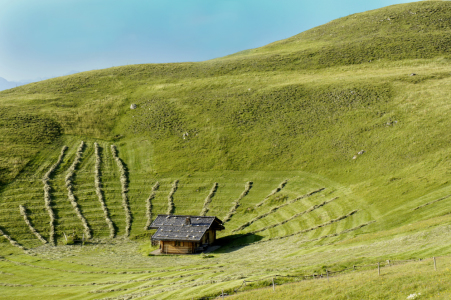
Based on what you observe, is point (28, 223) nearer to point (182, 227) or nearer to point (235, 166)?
point (182, 227)

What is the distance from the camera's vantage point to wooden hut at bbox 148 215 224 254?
62000mm

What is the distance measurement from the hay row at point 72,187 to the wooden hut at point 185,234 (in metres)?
13.6

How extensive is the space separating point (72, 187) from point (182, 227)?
1240 inches

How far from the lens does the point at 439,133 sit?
259 ft

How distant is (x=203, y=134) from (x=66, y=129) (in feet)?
129

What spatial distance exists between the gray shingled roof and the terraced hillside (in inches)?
143

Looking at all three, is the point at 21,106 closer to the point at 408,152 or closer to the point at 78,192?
the point at 78,192

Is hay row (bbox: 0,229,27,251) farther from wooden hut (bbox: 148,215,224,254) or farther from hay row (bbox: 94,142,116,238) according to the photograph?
wooden hut (bbox: 148,215,224,254)

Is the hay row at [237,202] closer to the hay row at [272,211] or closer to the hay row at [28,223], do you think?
the hay row at [272,211]

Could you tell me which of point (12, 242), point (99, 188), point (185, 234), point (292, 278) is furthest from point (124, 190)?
point (292, 278)

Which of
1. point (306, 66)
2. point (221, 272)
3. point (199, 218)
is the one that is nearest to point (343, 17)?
point (306, 66)

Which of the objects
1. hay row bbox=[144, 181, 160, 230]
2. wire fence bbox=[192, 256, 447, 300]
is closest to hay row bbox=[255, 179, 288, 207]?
hay row bbox=[144, 181, 160, 230]

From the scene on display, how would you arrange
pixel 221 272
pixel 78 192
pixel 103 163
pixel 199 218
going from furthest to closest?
pixel 103 163 < pixel 78 192 < pixel 199 218 < pixel 221 272

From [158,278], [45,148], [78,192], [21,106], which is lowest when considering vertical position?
[158,278]
